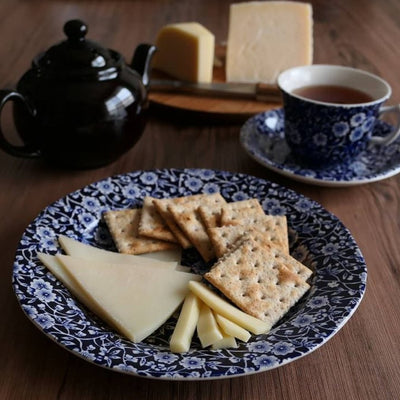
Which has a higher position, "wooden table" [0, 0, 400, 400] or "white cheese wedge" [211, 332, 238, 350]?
"white cheese wedge" [211, 332, 238, 350]

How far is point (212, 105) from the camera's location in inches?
52.3

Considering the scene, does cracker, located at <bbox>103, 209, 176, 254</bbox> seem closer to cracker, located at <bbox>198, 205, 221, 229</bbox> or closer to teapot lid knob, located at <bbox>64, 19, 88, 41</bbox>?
cracker, located at <bbox>198, 205, 221, 229</bbox>

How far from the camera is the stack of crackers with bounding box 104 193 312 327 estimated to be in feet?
2.48

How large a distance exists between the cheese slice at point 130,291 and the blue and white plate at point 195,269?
2 cm

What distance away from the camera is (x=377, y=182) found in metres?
1.12

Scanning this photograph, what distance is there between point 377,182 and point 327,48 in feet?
2.63

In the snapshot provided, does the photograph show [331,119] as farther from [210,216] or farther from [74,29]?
[74,29]

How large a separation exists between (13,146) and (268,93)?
61 cm

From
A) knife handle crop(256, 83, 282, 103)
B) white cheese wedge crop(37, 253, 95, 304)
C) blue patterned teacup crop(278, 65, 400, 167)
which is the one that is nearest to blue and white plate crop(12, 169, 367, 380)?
white cheese wedge crop(37, 253, 95, 304)

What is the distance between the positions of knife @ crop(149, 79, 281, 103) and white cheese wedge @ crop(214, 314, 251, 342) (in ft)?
2.50

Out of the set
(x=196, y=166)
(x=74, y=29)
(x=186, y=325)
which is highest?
(x=74, y=29)

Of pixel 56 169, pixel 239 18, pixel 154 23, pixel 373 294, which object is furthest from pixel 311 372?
pixel 154 23

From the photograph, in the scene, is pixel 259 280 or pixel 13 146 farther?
pixel 13 146

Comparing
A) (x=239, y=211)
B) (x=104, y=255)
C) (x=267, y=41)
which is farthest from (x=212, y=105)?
(x=104, y=255)
